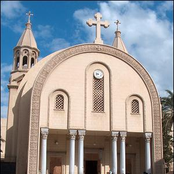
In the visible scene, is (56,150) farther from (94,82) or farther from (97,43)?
(97,43)

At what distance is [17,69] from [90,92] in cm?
891

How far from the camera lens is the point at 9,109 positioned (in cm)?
2358

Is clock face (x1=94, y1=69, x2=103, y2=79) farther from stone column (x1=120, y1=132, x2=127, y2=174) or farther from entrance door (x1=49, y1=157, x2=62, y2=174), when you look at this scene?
entrance door (x1=49, y1=157, x2=62, y2=174)

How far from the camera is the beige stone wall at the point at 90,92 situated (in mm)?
19328

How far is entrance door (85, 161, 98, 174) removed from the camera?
22000 mm

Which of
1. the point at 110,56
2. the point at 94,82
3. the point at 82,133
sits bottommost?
the point at 82,133

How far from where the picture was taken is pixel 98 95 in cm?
2025

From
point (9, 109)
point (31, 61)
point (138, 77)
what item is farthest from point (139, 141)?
point (31, 61)

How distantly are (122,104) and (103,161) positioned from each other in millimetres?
4251

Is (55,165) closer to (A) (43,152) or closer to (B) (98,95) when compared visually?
(A) (43,152)

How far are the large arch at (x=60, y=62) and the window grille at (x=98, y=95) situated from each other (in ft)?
6.60

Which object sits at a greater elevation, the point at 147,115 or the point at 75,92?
the point at 75,92

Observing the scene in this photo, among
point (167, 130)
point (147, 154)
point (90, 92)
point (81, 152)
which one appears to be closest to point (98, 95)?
point (90, 92)

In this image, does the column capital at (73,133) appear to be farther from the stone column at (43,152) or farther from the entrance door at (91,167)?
the entrance door at (91,167)
